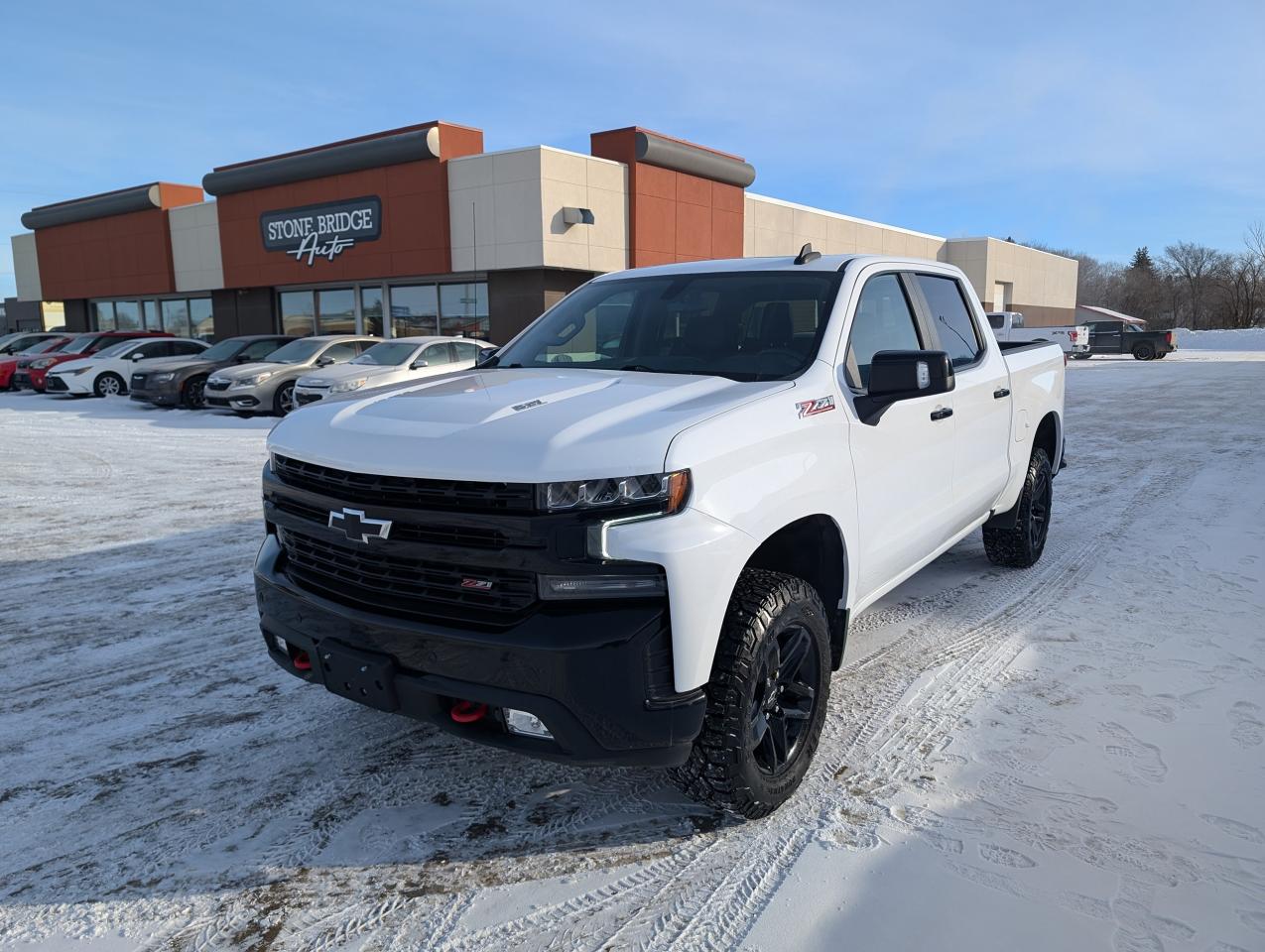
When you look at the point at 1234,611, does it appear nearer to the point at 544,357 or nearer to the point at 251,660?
the point at 544,357

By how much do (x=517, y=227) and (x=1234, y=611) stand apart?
19257mm

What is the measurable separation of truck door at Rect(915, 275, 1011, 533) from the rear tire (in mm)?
619

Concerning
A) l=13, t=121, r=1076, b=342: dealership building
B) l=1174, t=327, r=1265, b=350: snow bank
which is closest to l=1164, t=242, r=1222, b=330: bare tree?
l=1174, t=327, r=1265, b=350: snow bank

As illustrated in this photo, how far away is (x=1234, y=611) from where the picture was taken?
4.99 meters

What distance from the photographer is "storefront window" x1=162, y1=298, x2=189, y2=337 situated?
31.8m

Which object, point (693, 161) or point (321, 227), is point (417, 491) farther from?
point (321, 227)

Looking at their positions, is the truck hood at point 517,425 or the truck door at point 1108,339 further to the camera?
the truck door at point 1108,339

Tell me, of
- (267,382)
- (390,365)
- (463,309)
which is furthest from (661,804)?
(463,309)

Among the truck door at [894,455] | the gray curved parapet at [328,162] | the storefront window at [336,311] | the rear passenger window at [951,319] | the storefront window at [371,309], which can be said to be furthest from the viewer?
the storefront window at [336,311]

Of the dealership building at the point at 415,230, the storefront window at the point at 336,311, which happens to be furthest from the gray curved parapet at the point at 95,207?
the storefront window at the point at 336,311

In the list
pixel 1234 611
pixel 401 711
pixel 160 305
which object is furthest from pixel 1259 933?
pixel 160 305

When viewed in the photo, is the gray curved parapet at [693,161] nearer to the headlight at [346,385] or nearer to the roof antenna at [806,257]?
the headlight at [346,385]

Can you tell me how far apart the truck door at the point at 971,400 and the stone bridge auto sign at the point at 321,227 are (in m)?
21.7

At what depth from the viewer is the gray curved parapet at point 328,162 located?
74.8 ft
